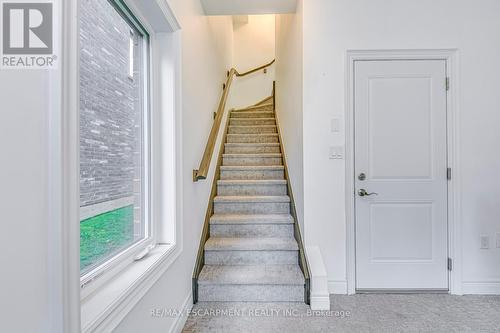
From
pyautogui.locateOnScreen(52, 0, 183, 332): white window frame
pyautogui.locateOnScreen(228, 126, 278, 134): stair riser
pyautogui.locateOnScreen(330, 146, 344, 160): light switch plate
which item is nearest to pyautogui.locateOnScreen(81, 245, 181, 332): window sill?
pyautogui.locateOnScreen(52, 0, 183, 332): white window frame

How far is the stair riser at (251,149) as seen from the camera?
4.05 metres

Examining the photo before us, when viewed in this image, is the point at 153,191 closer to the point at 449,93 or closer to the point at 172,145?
the point at 172,145

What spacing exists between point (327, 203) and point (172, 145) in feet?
4.60

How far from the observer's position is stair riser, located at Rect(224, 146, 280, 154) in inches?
159

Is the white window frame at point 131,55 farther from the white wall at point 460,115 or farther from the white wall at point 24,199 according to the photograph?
the white wall at point 460,115

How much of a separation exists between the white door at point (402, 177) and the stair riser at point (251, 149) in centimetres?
158

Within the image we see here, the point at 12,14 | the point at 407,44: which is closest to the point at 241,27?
the point at 407,44

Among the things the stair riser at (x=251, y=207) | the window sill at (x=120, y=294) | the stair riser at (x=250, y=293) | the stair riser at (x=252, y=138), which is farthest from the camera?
the stair riser at (x=252, y=138)

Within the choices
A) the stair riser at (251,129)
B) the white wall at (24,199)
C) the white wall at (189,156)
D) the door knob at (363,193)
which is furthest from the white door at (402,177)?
the white wall at (24,199)

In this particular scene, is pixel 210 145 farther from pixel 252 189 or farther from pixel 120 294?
pixel 120 294

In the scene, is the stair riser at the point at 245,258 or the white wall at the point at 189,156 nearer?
the white wall at the point at 189,156

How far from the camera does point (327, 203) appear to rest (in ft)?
8.52

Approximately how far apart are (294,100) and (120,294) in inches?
95.4

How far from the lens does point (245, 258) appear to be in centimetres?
263
